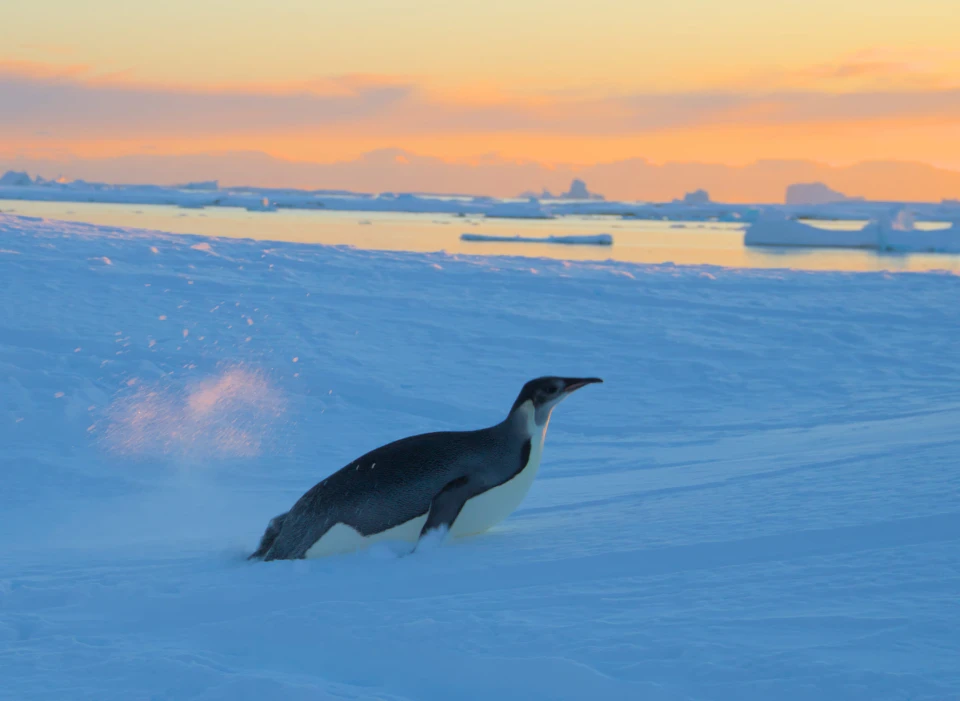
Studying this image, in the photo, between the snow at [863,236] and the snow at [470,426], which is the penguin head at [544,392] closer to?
the snow at [470,426]

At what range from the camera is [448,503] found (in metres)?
3.54

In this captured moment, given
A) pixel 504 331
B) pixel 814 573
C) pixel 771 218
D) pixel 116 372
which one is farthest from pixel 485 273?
pixel 771 218

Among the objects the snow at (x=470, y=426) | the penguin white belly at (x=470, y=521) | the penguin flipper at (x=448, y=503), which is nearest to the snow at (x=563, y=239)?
the snow at (x=470, y=426)

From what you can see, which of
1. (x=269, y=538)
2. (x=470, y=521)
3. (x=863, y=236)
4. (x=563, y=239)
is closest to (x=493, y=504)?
(x=470, y=521)

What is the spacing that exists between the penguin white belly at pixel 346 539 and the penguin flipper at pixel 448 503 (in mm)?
78

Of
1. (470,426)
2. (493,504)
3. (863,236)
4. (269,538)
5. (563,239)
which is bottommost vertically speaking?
(470,426)

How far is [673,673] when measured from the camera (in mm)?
2131

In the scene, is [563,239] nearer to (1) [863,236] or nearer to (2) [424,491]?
(1) [863,236]

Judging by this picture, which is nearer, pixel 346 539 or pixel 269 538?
pixel 346 539

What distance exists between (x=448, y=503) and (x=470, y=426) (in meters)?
3.20

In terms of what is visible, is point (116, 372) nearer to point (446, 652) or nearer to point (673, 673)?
point (446, 652)

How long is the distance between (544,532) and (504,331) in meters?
5.43

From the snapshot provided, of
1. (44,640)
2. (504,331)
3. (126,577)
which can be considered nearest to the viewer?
(44,640)

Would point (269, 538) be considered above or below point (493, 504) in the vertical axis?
below
